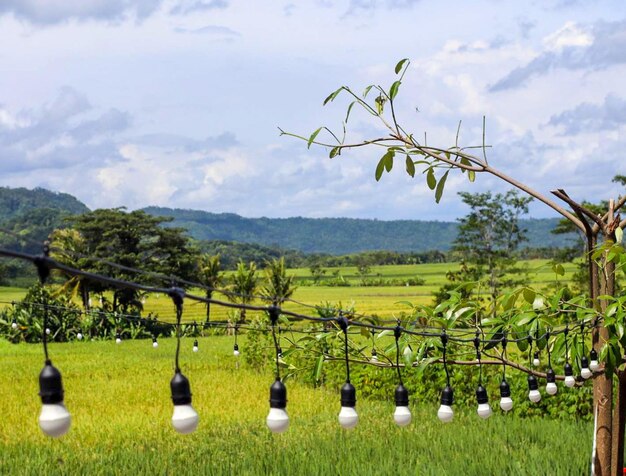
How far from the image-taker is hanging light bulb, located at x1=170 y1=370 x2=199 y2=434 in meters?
2.15

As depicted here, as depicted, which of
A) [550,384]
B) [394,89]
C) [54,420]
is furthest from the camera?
[550,384]

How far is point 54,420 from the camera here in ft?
6.40

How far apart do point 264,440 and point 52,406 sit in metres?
5.93

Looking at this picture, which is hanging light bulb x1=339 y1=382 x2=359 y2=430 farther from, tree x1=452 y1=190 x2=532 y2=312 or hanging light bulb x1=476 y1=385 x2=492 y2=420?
tree x1=452 y1=190 x2=532 y2=312

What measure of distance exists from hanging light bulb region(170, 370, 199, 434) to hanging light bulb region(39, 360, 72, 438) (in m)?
0.30

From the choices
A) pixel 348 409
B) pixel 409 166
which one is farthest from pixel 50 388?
pixel 409 166

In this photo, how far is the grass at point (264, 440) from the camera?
246 inches

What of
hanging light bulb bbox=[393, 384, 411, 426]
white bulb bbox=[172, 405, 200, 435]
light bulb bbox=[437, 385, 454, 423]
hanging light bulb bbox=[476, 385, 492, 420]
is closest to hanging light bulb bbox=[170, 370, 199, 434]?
white bulb bbox=[172, 405, 200, 435]

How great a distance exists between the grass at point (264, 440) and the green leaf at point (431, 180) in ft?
7.39

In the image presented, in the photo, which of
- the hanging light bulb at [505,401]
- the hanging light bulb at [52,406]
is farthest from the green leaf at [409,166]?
the hanging light bulb at [52,406]

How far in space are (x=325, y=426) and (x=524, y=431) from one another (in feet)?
6.87

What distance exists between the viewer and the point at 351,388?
266 centimetres

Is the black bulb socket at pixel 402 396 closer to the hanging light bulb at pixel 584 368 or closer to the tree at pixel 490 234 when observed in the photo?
the hanging light bulb at pixel 584 368

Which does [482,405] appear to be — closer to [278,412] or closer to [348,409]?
[348,409]
